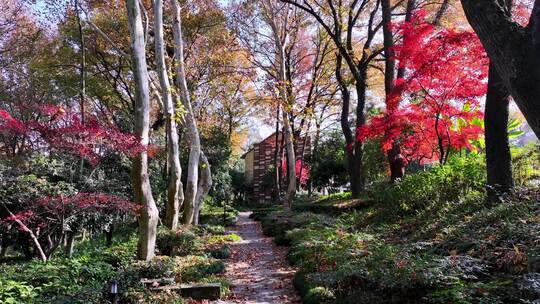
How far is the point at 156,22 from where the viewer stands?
381 inches

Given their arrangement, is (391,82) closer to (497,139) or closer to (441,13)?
(441,13)

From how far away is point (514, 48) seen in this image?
115 inches

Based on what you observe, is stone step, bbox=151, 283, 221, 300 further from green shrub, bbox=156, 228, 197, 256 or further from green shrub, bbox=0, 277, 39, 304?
green shrub, bbox=156, 228, 197, 256

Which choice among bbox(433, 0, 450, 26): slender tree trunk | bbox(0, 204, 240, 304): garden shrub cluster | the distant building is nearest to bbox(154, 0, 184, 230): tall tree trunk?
bbox(0, 204, 240, 304): garden shrub cluster

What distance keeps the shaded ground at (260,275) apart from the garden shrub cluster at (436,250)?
1.24 feet

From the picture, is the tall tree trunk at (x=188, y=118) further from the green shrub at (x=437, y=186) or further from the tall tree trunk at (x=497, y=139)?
the tall tree trunk at (x=497, y=139)

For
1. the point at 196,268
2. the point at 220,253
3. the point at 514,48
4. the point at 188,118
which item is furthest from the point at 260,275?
the point at 514,48

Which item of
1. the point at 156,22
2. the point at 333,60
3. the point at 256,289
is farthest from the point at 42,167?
the point at 333,60

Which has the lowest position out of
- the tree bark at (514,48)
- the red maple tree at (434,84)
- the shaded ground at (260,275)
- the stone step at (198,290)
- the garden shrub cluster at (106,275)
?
the shaded ground at (260,275)

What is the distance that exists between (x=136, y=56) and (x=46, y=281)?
153 inches

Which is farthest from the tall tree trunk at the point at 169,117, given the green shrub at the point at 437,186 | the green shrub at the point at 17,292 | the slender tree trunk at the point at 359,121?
the slender tree trunk at the point at 359,121

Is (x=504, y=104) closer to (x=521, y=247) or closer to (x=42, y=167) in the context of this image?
(x=521, y=247)

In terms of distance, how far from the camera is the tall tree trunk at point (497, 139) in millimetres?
7391

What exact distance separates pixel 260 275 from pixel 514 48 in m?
6.78
